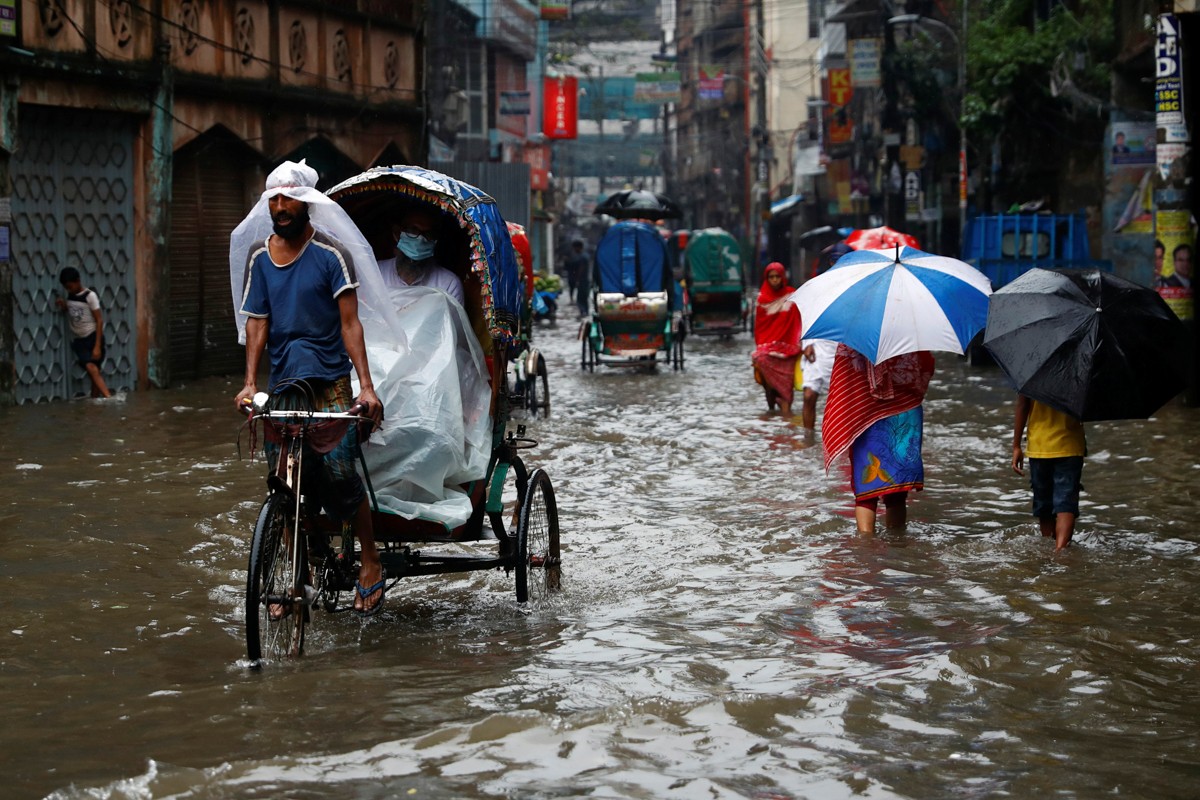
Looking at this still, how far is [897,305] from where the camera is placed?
29.0ft

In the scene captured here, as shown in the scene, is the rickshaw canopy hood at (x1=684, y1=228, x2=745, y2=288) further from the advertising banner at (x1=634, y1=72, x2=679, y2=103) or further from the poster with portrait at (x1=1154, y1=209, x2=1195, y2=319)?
the advertising banner at (x1=634, y1=72, x2=679, y2=103)

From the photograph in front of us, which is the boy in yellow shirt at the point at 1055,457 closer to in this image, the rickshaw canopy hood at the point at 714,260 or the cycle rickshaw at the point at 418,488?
the cycle rickshaw at the point at 418,488

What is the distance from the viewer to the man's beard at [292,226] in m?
6.40

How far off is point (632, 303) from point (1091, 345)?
15.4 m

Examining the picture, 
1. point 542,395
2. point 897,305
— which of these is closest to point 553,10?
point 542,395

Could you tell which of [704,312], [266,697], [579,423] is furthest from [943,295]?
[704,312]

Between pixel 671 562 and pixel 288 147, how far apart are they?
52.6 ft

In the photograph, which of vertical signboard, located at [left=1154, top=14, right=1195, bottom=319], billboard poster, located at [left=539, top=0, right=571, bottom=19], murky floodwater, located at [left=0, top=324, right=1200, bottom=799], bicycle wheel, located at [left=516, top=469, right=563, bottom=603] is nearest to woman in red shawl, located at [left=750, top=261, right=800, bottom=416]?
vertical signboard, located at [left=1154, top=14, right=1195, bottom=319]

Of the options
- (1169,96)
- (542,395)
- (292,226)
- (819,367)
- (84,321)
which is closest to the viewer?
(292,226)

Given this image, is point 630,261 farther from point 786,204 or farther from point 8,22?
point 786,204

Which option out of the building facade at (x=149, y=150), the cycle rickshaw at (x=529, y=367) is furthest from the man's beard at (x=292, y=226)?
the building facade at (x=149, y=150)

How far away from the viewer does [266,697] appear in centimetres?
576

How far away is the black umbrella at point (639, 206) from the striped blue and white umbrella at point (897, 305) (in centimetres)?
1965

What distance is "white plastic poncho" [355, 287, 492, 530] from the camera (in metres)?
6.70
